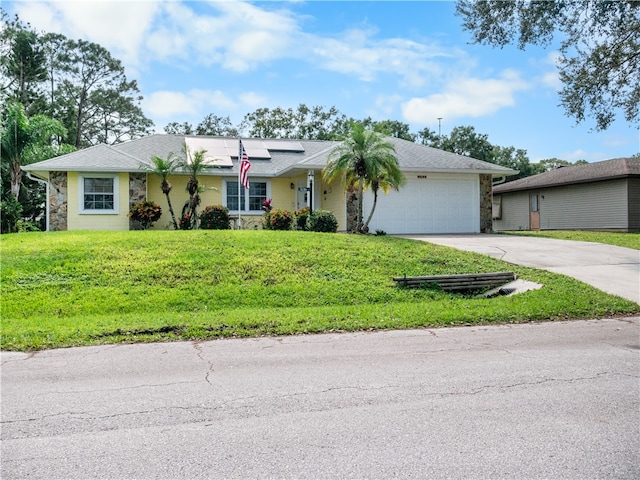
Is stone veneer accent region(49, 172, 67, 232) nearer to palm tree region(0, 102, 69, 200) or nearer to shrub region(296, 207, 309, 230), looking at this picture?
palm tree region(0, 102, 69, 200)

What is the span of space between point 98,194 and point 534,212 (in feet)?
85.6

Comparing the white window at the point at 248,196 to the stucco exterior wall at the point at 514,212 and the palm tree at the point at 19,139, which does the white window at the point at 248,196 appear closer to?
the palm tree at the point at 19,139

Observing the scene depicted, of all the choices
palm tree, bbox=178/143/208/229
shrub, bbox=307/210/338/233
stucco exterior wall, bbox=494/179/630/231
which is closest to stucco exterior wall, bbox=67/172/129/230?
palm tree, bbox=178/143/208/229

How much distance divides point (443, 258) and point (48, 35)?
44.4m

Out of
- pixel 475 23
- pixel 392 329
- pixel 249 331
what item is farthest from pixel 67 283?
pixel 475 23

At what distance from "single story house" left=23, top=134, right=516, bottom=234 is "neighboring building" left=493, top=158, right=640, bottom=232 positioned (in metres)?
8.64

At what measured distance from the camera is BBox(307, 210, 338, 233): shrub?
18.3 meters

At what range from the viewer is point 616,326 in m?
8.38

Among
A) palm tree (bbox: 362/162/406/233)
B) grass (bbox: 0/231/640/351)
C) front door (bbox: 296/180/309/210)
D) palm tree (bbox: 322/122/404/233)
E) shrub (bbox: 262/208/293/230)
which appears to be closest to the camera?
grass (bbox: 0/231/640/351)

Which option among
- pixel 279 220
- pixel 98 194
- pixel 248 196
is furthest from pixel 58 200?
pixel 279 220

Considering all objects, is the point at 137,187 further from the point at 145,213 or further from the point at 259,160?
the point at 259,160

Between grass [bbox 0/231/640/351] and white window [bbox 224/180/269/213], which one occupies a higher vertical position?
white window [bbox 224/180/269/213]

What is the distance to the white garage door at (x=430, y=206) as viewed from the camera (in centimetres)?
2134

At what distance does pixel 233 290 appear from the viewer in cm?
1084
